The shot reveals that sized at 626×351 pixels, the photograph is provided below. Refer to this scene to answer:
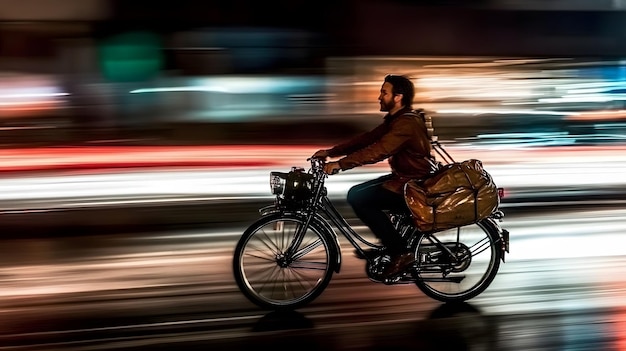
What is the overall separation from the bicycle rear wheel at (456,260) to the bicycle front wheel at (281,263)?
2.39ft

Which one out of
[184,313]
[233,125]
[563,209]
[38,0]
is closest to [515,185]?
[563,209]

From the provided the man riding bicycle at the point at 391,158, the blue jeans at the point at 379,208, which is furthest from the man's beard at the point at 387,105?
the blue jeans at the point at 379,208

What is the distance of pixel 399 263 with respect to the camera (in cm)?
550

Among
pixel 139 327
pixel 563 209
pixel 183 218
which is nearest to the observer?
pixel 139 327

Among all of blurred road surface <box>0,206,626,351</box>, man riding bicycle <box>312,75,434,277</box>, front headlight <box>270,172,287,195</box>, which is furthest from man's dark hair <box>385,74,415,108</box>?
blurred road surface <box>0,206,626,351</box>

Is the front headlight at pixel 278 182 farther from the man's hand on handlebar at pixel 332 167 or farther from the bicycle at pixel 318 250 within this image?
the man's hand on handlebar at pixel 332 167

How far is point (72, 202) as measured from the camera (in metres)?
10.2

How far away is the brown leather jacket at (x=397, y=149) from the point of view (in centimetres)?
527

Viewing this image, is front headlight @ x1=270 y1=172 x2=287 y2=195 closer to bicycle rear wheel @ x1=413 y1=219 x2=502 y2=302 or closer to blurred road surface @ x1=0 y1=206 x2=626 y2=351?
blurred road surface @ x1=0 y1=206 x2=626 y2=351

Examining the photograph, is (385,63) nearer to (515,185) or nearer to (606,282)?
(515,185)

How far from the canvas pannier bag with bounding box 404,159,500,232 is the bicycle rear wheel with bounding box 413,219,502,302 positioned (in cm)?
26

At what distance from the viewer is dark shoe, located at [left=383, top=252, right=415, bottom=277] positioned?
5.50m

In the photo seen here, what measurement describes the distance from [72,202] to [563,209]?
6.54 metres

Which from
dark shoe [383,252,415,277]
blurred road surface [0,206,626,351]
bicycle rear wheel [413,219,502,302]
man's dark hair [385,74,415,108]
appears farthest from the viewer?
bicycle rear wheel [413,219,502,302]
